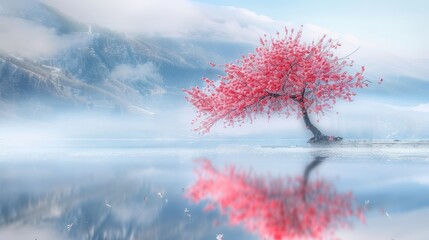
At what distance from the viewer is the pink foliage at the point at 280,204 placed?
20.6 feet

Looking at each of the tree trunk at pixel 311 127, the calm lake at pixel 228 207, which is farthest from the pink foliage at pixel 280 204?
the tree trunk at pixel 311 127

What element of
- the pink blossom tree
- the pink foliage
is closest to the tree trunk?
the pink blossom tree

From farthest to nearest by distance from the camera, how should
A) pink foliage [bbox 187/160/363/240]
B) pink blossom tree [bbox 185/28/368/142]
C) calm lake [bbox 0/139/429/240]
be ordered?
pink blossom tree [bbox 185/28/368/142] < calm lake [bbox 0/139/429/240] < pink foliage [bbox 187/160/363/240]

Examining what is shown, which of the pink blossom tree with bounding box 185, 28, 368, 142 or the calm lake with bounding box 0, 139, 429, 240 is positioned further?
the pink blossom tree with bounding box 185, 28, 368, 142

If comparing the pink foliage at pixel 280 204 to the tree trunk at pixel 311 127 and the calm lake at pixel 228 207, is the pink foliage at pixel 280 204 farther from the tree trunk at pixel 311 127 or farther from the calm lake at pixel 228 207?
the tree trunk at pixel 311 127

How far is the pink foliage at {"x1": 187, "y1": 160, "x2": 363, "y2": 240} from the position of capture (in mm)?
6281

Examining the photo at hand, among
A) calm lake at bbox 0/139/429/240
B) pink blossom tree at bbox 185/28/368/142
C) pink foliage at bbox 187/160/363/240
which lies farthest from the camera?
pink blossom tree at bbox 185/28/368/142

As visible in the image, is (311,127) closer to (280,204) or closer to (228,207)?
(280,204)

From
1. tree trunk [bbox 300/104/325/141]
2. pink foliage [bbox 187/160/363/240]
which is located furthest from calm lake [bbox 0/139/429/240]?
tree trunk [bbox 300/104/325/141]

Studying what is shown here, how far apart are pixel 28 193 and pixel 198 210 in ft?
20.5

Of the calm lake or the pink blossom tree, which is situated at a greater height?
the pink blossom tree

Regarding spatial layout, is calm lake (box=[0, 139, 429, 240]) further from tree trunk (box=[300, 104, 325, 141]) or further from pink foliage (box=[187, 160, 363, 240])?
tree trunk (box=[300, 104, 325, 141])

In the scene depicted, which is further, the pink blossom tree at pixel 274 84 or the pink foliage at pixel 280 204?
the pink blossom tree at pixel 274 84

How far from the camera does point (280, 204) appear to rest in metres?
8.01
